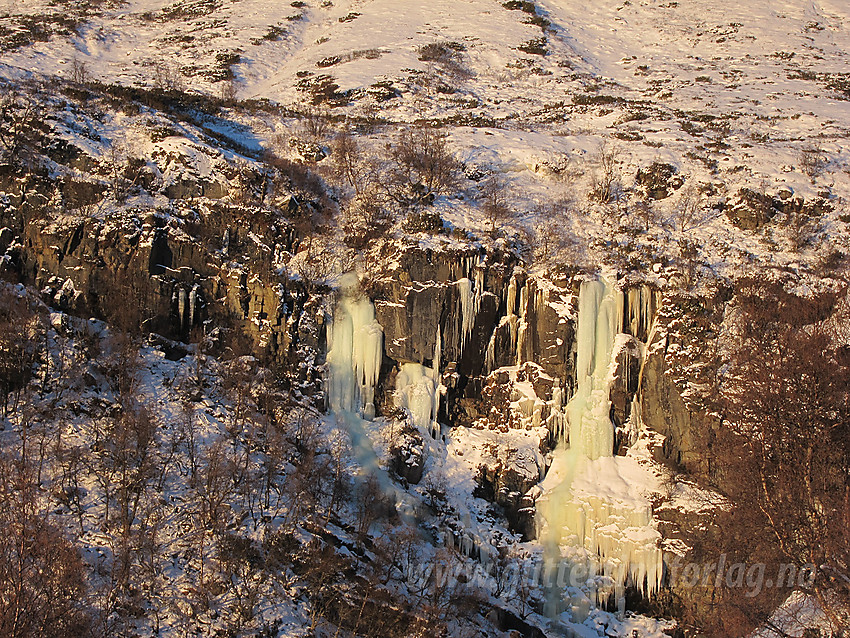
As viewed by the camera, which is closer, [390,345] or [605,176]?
[390,345]

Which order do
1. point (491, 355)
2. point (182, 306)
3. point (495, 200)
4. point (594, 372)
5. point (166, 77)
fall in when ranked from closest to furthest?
1. point (594, 372)
2. point (491, 355)
3. point (182, 306)
4. point (495, 200)
5. point (166, 77)

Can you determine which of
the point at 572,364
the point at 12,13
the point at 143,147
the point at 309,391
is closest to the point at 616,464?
the point at 572,364

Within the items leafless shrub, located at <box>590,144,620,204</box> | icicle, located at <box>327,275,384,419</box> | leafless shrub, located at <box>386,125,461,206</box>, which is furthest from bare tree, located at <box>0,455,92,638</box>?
leafless shrub, located at <box>590,144,620,204</box>

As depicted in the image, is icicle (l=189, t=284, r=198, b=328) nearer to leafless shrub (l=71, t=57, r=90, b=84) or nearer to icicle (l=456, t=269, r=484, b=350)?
icicle (l=456, t=269, r=484, b=350)

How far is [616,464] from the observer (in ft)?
66.3

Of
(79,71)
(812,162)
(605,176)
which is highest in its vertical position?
(79,71)

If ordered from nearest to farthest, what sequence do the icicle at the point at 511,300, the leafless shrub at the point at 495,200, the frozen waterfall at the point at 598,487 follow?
the frozen waterfall at the point at 598,487 → the icicle at the point at 511,300 → the leafless shrub at the point at 495,200

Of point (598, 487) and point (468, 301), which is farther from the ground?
point (468, 301)

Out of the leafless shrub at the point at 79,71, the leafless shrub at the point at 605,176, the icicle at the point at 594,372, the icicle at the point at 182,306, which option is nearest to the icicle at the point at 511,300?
the icicle at the point at 594,372

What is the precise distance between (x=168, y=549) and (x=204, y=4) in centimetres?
6429

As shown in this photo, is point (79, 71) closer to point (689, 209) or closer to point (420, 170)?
point (420, 170)

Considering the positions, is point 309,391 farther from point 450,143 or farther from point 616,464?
point 450,143

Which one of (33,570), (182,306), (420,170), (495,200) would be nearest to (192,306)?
(182,306)

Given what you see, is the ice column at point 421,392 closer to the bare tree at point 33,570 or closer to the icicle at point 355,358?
the icicle at point 355,358
